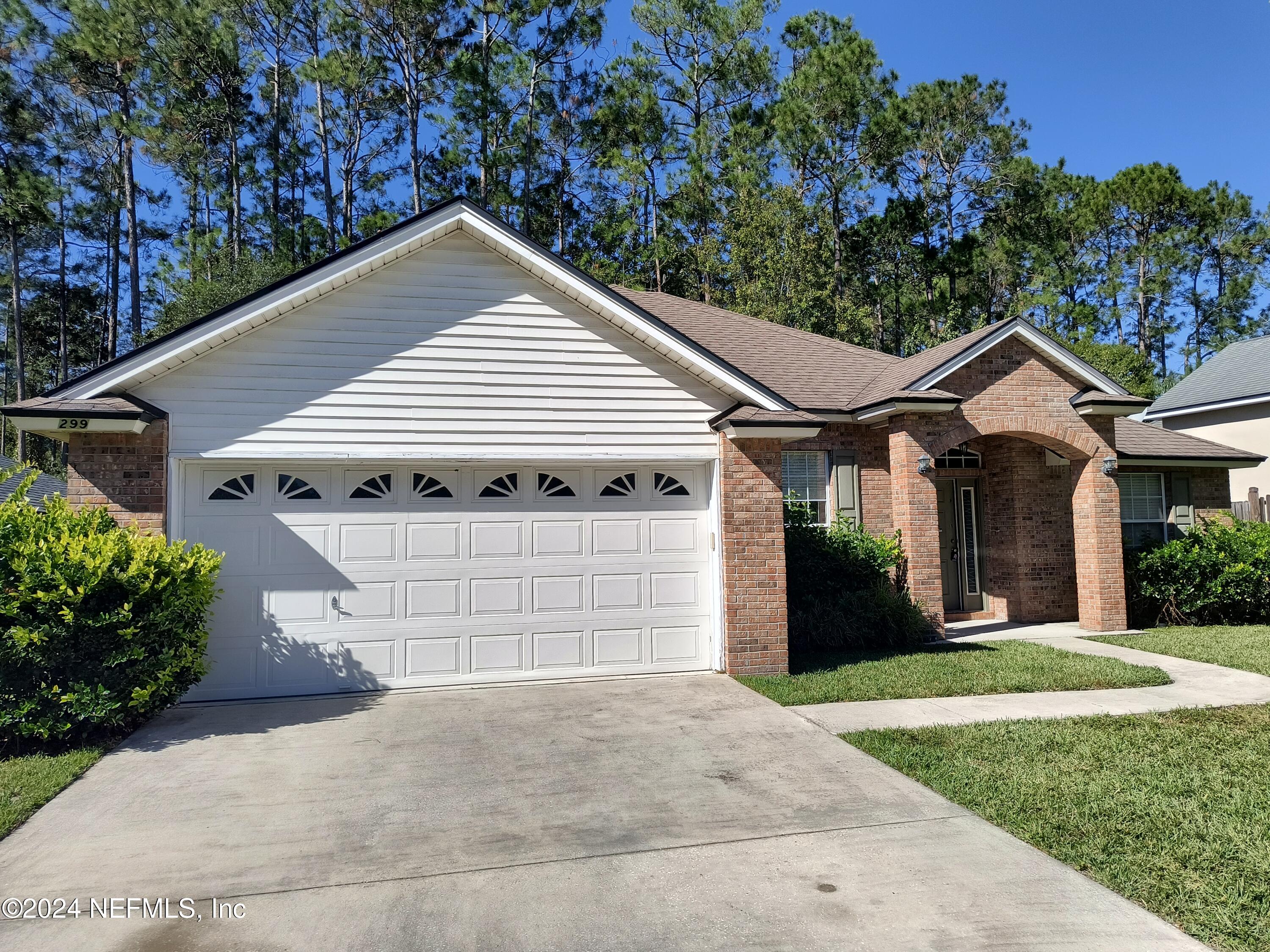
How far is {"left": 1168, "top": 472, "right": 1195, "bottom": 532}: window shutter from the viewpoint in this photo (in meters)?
15.2

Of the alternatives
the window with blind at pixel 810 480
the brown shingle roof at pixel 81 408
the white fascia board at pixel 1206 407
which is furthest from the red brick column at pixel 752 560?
the white fascia board at pixel 1206 407

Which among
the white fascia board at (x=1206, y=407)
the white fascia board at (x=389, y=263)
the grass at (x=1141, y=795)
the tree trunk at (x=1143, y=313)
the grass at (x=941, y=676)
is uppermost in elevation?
the tree trunk at (x=1143, y=313)

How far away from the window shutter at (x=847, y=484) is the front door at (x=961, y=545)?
2.73m

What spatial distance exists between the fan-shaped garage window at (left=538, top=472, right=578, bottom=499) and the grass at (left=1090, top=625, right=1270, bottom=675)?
831cm

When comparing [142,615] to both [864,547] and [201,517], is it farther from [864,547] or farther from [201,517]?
[864,547]

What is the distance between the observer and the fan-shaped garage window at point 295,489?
881 centimetres

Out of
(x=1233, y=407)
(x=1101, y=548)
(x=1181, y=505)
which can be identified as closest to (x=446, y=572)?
(x=1101, y=548)

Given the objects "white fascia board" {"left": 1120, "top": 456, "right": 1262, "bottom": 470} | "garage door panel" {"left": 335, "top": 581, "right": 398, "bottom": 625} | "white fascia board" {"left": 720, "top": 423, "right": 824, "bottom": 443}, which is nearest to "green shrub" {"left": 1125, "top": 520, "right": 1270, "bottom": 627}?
"white fascia board" {"left": 1120, "top": 456, "right": 1262, "bottom": 470}

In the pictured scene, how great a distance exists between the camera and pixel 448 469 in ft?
30.3

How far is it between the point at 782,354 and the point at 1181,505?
812 centimetres

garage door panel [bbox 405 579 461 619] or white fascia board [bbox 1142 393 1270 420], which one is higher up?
white fascia board [bbox 1142 393 1270 420]

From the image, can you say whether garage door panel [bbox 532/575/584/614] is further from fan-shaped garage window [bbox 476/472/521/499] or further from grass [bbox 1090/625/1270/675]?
grass [bbox 1090/625/1270/675]

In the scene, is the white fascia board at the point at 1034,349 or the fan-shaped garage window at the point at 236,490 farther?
the white fascia board at the point at 1034,349

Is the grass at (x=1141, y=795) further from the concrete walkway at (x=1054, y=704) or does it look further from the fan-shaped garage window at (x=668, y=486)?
the fan-shaped garage window at (x=668, y=486)
